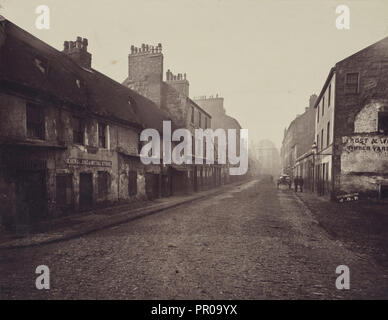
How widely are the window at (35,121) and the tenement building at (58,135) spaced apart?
0.12 ft

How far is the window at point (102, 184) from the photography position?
13438 mm

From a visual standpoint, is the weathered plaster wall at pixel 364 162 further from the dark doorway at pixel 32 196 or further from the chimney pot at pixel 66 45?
the chimney pot at pixel 66 45

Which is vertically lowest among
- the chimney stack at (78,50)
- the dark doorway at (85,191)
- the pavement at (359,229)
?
the pavement at (359,229)

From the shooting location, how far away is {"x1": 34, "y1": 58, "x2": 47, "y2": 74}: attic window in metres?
10.8

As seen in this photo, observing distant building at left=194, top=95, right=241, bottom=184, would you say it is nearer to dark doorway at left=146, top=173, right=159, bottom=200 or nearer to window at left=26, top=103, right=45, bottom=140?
dark doorway at left=146, top=173, right=159, bottom=200

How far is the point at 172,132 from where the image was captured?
882 inches

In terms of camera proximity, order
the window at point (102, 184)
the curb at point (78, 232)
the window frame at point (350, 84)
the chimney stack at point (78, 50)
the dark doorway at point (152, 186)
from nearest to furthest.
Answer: the curb at point (78, 232), the window at point (102, 184), the chimney stack at point (78, 50), the window frame at point (350, 84), the dark doorway at point (152, 186)

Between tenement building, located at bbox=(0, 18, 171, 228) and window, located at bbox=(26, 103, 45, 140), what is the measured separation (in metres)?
0.04

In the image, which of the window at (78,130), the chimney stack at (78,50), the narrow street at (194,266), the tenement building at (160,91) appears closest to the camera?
the narrow street at (194,266)

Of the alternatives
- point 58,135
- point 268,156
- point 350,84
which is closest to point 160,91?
point 58,135

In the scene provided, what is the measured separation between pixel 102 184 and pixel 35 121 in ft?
15.9

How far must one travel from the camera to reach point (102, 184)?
13688 millimetres

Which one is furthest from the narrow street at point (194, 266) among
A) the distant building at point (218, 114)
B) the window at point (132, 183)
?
the distant building at point (218, 114)

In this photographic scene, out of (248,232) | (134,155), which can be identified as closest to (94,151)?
(134,155)
